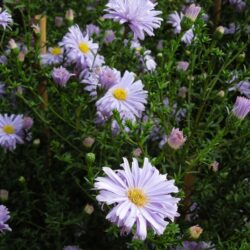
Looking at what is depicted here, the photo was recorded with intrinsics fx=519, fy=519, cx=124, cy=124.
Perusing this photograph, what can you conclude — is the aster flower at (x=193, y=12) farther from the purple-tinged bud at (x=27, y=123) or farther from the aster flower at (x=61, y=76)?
the purple-tinged bud at (x=27, y=123)

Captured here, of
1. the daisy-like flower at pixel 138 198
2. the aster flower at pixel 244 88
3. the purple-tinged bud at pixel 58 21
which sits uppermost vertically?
the purple-tinged bud at pixel 58 21

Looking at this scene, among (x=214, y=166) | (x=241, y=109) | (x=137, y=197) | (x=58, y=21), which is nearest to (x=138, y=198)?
(x=137, y=197)

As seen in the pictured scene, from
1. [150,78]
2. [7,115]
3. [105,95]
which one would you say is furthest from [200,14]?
[7,115]

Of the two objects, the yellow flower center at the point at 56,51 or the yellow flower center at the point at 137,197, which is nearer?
the yellow flower center at the point at 137,197

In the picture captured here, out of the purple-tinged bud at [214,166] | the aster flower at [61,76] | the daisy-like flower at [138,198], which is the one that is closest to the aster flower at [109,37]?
the aster flower at [61,76]

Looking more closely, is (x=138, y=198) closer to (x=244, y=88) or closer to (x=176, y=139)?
(x=176, y=139)

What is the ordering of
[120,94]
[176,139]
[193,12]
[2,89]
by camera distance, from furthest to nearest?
[2,89], [120,94], [193,12], [176,139]

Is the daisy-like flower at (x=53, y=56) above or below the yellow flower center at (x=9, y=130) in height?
above

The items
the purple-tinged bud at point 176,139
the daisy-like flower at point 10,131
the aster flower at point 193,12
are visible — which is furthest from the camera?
the daisy-like flower at point 10,131
